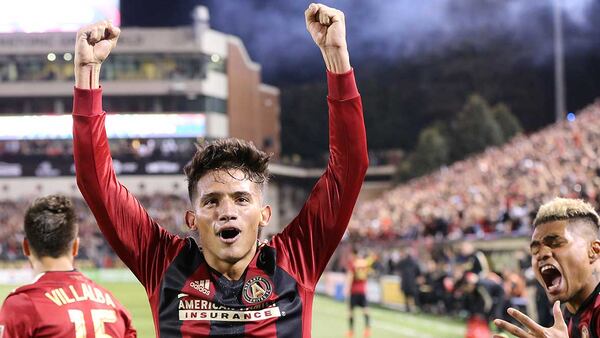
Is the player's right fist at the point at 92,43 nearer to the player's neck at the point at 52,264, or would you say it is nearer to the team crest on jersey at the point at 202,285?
the team crest on jersey at the point at 202,285

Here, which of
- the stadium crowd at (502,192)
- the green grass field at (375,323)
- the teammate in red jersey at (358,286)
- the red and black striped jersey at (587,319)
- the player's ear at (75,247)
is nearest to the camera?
the red and black striped jersey at (587,319)

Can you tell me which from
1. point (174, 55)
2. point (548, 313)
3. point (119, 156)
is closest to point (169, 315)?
point (548, 313)

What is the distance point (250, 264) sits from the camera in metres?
3.07

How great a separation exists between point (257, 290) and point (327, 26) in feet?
2.67

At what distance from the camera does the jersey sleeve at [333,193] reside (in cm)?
298

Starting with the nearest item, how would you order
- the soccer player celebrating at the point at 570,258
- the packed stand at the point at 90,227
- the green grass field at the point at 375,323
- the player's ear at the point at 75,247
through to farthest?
the soccer player celebrating at the point at 570,258 < the player's ear at the point at 75,247 < the green grass field at the point at 375,323 < the packed stand at the point at 90,227

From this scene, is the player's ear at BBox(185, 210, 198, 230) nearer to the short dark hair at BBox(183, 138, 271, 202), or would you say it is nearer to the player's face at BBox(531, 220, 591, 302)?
the short dark hair at BBox(183, 138, 271, 202)

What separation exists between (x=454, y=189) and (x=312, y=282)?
27.7 meters

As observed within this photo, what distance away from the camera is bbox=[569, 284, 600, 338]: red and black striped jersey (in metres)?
3.53

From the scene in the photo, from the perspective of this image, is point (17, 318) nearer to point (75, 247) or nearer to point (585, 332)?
point (75, 247)

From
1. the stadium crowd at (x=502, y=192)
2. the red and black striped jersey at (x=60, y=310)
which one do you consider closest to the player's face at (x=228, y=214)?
the red and black striped jersey at (x=60, y=310)

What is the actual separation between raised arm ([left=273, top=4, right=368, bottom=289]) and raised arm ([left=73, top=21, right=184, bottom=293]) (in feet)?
1.30

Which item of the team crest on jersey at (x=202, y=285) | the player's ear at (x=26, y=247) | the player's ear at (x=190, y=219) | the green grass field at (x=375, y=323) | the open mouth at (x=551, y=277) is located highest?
the player's ear at (x=190, y=219)

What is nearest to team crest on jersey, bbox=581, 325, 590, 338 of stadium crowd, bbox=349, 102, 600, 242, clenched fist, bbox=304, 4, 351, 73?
clenched fist, bbox=304, 4, 351, 73
